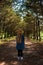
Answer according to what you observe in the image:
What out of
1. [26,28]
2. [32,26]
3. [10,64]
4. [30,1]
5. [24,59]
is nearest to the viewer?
[10,64]

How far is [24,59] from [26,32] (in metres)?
20.8

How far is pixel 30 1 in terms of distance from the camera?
12.2 m

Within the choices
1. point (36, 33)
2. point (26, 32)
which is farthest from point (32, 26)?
point (26, 32)

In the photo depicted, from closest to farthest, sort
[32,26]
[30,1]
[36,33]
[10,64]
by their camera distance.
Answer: [10,64] < [30,1] < [36,33] < [32,26]

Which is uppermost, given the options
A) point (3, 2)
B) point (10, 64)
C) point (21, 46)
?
point (3, 2)

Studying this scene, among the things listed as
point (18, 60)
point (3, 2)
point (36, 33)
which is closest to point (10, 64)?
point (18, 60)

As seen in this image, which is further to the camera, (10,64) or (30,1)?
(30,1)

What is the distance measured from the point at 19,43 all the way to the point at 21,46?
0.15 m

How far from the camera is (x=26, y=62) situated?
6.95 metres

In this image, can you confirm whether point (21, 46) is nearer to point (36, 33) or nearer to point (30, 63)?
point (30, 63)

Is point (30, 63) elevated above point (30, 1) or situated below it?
below

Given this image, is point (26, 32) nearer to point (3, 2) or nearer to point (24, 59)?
point (3, 2)

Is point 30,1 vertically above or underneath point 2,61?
above

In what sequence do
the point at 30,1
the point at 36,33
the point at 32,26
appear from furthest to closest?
the point at 32,26 → the point at 36,33 → the point at 30,1
